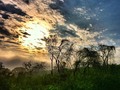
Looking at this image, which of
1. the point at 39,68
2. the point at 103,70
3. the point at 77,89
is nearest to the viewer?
the point at 77,89

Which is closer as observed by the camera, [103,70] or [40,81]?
[40,81]

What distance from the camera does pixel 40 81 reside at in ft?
353

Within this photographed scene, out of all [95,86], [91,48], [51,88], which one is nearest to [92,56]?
[91,48]

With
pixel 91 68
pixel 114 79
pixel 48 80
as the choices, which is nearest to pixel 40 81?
pixel 48 80

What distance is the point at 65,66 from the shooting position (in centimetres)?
11512

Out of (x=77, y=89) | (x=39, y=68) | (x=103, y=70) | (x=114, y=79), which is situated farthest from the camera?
(x=39, y=68)

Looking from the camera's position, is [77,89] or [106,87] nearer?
[77,89]

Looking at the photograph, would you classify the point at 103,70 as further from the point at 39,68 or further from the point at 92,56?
the point at 39,68

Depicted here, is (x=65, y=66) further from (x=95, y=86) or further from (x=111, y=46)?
(x=95, y=86)

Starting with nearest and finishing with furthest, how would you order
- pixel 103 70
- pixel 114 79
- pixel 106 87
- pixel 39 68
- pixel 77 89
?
pixel 77 89, pixel 106 87, pixel 114 79, pixel 103 70, pixel 39 68

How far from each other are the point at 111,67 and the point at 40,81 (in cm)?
3461

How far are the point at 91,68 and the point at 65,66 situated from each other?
11.7 m

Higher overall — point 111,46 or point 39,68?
point 111,46

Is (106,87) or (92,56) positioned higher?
(92,56)
